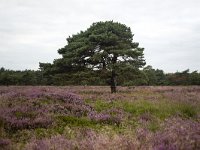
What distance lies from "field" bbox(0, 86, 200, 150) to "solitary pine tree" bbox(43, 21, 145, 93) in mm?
10869

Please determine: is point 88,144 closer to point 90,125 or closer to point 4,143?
point 4,143

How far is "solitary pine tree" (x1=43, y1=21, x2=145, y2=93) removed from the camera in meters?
27.0

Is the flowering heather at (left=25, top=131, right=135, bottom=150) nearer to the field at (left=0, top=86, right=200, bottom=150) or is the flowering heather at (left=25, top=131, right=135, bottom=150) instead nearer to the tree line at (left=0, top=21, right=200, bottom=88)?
the field at (left=0, top=86, right=200, bottom=150)

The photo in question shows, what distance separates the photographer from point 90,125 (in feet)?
36.7

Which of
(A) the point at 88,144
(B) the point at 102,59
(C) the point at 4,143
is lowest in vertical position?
(C) the point at 4,143

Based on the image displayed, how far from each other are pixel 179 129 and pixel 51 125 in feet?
14.5

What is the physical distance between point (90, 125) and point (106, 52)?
635 inches

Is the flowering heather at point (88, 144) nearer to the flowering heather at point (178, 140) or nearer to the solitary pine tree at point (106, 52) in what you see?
the flowering heather at point (178, 140)

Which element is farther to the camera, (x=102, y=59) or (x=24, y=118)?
(x=102, y=59)

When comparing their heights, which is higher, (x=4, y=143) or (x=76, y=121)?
(x=76, y=121)

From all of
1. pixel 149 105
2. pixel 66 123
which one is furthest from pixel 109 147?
pixel 149 105

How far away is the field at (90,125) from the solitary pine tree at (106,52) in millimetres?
10869

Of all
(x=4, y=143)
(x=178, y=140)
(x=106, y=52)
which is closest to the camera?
(x=178, y=140)

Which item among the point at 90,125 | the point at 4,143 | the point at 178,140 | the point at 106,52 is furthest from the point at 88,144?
the point at 106,52
